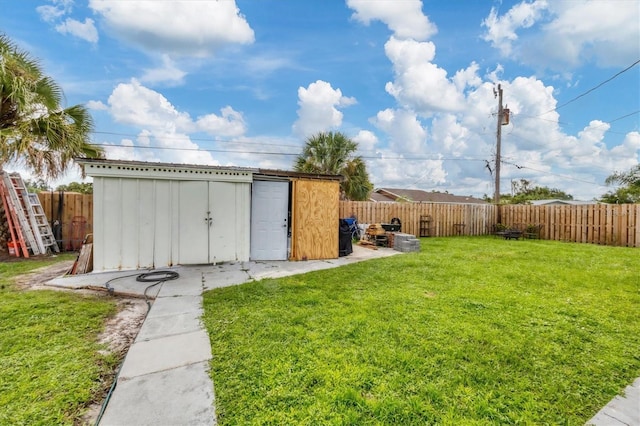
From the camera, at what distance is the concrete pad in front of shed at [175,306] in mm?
3352

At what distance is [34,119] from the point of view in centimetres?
608

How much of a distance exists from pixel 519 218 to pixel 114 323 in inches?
579

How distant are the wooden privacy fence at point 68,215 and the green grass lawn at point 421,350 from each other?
22.4ft

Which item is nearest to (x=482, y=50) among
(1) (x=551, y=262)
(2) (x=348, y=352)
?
(1) (x=551, y=262)

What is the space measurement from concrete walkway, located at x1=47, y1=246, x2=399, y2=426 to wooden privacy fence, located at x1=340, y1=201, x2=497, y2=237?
24.5 ft

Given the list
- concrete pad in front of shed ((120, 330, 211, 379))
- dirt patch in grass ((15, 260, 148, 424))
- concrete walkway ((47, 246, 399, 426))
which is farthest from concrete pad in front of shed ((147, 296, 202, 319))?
concrete pad in front of shed ((120, 330, 211, 379))

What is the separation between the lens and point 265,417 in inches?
64.7

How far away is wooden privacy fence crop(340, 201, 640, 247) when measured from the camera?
380 inches

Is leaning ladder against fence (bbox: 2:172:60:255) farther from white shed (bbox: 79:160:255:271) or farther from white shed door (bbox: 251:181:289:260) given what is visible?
white shed door (bbox: 251:181:289:260)

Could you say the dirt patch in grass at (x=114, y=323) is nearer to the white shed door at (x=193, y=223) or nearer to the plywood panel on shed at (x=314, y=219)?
the white shed door at (x=193, y=223)

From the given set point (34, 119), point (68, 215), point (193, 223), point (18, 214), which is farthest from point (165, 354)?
point (68, 215)

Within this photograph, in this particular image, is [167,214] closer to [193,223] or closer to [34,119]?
[193,223]

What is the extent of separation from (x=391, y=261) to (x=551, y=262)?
3.65 meters

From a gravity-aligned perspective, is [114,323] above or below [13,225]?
below
